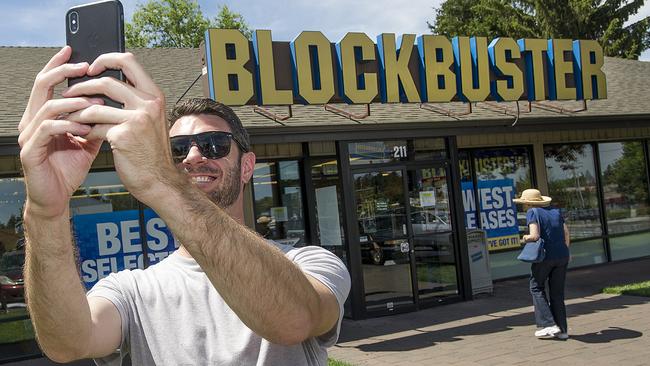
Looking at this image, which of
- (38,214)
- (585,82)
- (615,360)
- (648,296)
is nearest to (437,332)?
(615,360)

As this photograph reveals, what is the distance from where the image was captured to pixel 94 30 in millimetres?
1465

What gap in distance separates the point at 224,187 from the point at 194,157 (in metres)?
0.12

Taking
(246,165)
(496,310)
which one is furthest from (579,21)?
(246,165)

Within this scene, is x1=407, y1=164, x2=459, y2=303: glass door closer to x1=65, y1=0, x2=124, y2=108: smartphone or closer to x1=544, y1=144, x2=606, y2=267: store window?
x1=544, y1=144, x2=606, y2=267: store window

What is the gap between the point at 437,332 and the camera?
344 inches

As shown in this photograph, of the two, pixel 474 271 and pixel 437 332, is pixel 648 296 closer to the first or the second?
pixel 474 271

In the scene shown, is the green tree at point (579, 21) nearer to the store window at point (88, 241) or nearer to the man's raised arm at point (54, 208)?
the store window at point (88, 241)

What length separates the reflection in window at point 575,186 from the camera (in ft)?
44.8

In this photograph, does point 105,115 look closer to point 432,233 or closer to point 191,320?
point 191,320

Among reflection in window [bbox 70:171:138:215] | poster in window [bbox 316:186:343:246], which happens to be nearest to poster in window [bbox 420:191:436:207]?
poster in window [bbox 316:186:343:246]

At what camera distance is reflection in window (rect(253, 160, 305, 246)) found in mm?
10984

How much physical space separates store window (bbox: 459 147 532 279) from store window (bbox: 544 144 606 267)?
3.16 feet

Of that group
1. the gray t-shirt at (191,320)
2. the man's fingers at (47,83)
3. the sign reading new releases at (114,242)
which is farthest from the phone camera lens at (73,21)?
the sign reading new releases at (114,242)

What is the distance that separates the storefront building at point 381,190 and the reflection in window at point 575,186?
0.08 feet
